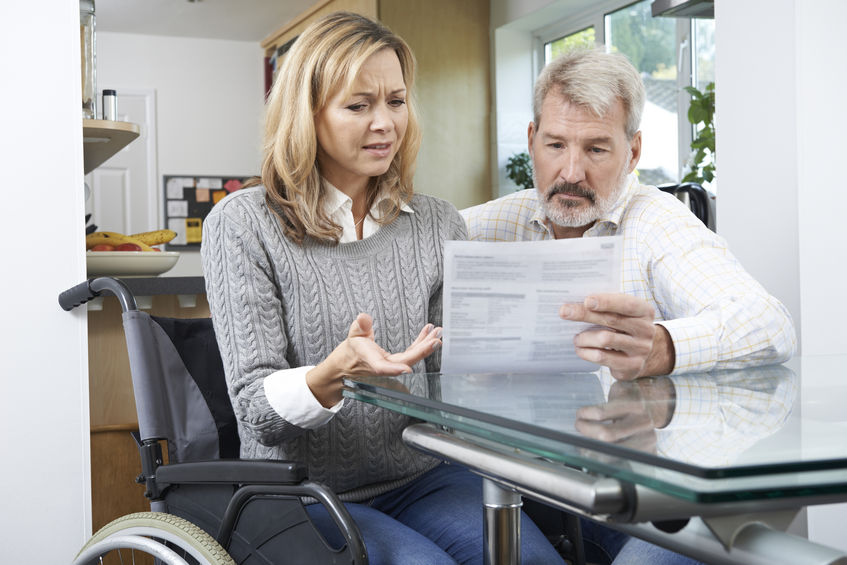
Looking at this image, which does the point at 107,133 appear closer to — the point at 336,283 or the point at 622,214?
the point at 336,283

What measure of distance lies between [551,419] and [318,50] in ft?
2.91

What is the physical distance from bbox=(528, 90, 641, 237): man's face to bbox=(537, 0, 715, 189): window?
7.10 feet

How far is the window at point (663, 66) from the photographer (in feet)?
12.0

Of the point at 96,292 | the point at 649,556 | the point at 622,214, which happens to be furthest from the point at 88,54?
the point at 649,556

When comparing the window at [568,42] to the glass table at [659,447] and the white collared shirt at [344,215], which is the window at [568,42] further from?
the glass table at [659,447]

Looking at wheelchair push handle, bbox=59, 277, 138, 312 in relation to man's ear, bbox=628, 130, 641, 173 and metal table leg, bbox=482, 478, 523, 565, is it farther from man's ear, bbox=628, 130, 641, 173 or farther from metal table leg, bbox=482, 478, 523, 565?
man's ear, bbox=628, 130, 641, 173

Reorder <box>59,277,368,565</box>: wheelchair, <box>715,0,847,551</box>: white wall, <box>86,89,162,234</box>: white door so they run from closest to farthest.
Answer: <box>59,277,368,565</box>: wheelchair → <box>715,0,847,551</box>: white wall → <box>86,89,162,234</box>: white door

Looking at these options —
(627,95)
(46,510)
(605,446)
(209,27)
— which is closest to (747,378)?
(605,446)

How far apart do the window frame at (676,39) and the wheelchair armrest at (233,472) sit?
2760 mm

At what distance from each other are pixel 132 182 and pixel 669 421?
6005mm

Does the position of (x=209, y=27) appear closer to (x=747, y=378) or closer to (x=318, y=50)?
(x=318, y=50)

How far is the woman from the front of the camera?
1258 mm

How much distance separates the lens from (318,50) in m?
1.42

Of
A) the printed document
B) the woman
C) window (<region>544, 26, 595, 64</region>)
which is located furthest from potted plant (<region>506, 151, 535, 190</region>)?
the printed document
